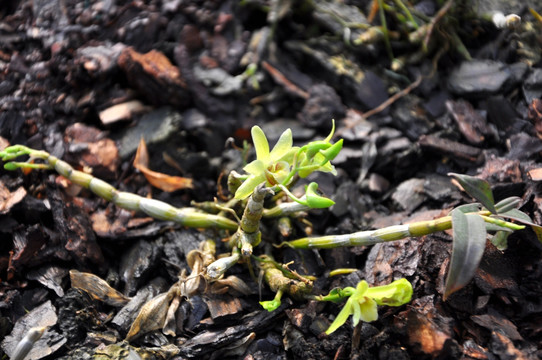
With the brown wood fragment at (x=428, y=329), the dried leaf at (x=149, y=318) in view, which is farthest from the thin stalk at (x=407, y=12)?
the dried leaf at (x=149, y=318)

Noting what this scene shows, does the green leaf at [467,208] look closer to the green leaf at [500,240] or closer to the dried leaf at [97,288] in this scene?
the green leaf at [500,240]

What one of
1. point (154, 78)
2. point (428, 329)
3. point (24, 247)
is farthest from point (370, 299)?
point (154, 78)

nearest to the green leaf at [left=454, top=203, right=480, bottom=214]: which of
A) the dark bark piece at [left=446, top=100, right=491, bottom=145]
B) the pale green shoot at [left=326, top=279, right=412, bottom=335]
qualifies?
the pale green shoot at [left=326, top=279, right=412, bottom=335]

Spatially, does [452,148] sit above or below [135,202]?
below

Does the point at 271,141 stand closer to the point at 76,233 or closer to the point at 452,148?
the point at 452,148

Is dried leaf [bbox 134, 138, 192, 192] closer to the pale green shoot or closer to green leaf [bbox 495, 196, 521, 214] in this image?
the pale green shoot
